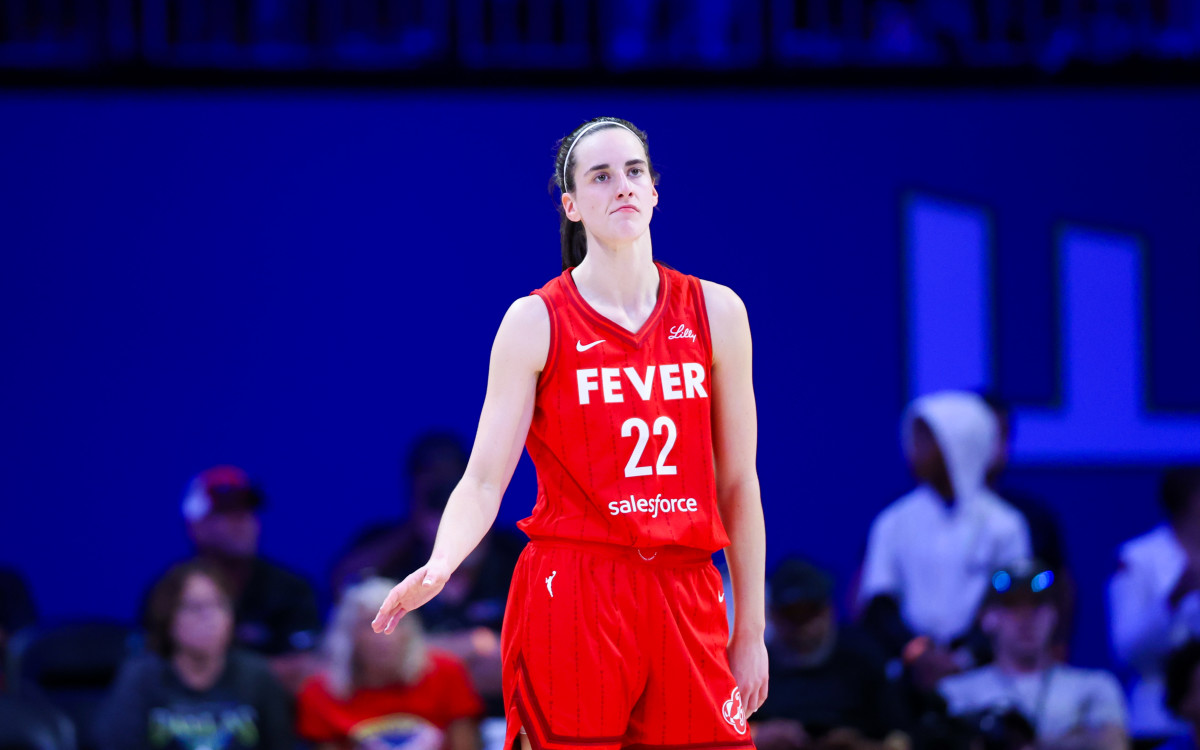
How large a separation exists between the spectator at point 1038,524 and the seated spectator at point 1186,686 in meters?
0.43

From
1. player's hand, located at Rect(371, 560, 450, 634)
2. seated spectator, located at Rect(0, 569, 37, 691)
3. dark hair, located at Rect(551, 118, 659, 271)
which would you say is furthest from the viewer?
seated spectator, located at Rect(0, 569, 37, 691)

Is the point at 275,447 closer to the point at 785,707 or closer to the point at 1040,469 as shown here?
the point at 785,707

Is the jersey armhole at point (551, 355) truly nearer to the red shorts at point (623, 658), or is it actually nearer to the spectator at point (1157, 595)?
the red shorts at point (623, 658)

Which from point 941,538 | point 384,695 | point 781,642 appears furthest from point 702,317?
point 941,538

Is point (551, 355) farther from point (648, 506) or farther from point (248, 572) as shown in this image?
point (248, 572)

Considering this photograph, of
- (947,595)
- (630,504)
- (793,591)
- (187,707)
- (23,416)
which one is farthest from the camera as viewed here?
(23,416)

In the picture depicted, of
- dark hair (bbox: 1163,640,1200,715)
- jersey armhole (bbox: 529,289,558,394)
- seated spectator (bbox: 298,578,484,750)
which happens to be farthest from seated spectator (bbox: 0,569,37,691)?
dark hair (bbox: 1163,640,1200,715)

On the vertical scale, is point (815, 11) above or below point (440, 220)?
above

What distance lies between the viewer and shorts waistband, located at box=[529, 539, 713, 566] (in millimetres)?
2609

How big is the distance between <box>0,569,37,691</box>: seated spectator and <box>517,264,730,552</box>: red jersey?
4195 mm

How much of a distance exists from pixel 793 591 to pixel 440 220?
2.80 meters

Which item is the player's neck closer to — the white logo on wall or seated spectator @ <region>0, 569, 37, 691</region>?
seated spectator @ <region>0, 569, 37, 691</region>

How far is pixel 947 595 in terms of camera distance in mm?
6215

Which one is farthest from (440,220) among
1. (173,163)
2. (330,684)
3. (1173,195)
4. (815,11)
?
(1173,195)
